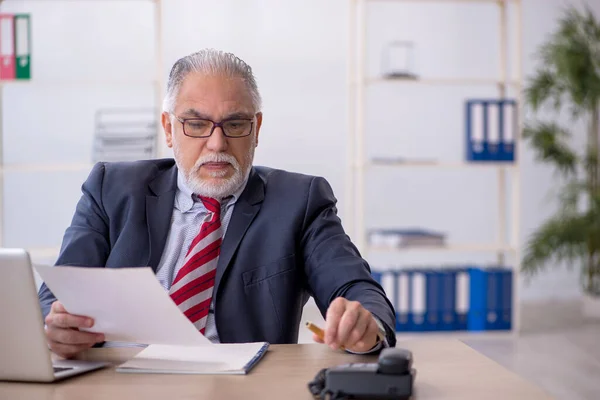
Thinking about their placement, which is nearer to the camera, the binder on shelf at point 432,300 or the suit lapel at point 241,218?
the suit lapel at point 241,218

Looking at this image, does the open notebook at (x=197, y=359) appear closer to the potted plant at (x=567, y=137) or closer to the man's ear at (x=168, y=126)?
the man's ear at (x=168, y=126)

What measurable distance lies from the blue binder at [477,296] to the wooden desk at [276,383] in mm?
3405

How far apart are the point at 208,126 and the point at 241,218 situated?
0.22 metres

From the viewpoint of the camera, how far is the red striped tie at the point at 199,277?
1.77 metres

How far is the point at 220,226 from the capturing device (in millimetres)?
1878

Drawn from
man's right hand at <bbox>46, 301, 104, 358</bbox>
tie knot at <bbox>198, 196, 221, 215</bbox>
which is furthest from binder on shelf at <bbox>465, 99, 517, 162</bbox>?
man's right hand at <bbox>46, 301, 104, 358</bbox>

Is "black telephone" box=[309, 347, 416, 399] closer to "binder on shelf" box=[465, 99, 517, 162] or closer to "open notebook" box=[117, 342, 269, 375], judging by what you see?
"open notebook" box=[117, 342, 269, 375]

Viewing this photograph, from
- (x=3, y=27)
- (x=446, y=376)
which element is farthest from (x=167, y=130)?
(x=3, y=27)

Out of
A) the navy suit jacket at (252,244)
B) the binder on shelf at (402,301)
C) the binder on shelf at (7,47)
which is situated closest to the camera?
the navy suit jacket at (252,244)

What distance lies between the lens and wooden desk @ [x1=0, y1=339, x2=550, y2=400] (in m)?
1.19

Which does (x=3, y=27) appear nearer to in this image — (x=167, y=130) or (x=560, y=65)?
(x=167, y=130)

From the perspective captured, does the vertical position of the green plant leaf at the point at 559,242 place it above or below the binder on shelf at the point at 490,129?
below

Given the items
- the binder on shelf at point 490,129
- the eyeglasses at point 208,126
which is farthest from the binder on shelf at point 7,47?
the eyeglasses at point 208,126

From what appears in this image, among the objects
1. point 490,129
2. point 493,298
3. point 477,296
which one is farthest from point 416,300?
point 490,129
